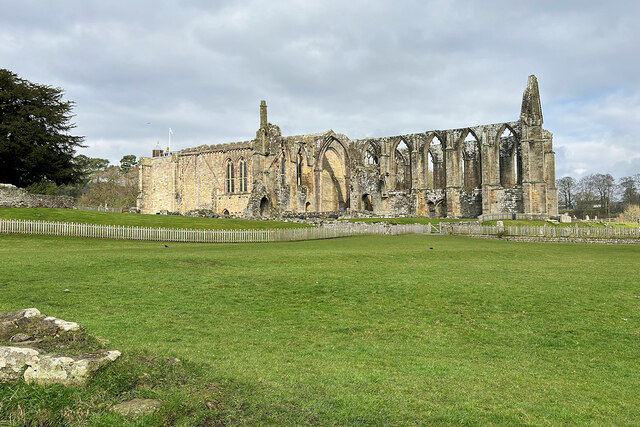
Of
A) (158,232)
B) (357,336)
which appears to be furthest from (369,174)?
(357,336)

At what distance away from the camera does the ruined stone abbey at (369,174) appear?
5000 cm

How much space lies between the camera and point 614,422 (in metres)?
4.30

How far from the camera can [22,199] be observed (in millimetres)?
31734

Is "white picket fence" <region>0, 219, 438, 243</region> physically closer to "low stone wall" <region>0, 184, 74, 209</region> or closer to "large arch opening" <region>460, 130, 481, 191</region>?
"low stone wall" <region>0, 184, 74, 209</region>

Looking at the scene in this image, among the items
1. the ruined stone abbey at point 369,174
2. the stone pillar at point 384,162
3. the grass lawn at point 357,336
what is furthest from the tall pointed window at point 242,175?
the grass lawn at point 357,336

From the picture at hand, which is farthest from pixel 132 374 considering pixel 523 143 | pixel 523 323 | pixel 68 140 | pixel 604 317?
pixel 523 143

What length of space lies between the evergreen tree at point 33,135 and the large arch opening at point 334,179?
100.0 ft

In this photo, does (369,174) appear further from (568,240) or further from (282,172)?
(568,240)

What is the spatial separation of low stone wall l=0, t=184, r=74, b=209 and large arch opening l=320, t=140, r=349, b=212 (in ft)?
107

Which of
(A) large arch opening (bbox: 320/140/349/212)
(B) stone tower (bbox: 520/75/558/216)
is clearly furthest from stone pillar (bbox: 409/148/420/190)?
(B) stone tower (bbox: 520/75/558/216)

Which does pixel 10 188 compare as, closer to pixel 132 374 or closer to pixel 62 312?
pixel 62 312

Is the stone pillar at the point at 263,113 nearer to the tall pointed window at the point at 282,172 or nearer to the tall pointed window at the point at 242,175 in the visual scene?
the tall pointed window at the point at 282,172

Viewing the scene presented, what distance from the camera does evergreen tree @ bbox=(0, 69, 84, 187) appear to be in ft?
121

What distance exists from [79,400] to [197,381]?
1209 millimetres
